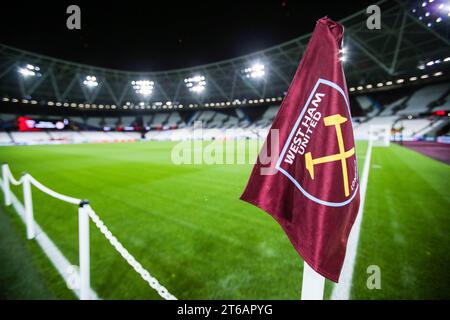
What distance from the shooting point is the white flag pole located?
4.26 ft

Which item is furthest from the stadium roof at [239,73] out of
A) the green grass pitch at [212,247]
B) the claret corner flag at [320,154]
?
the claret corner flag at [320,154]

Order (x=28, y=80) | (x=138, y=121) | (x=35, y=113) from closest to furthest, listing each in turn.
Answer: (x=28, y=80) → (x=35, y=113) → (x=138, y=121)

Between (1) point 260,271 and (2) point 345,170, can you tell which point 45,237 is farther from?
(2) point 345,170

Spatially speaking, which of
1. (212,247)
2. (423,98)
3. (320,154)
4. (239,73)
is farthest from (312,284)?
(239,73)

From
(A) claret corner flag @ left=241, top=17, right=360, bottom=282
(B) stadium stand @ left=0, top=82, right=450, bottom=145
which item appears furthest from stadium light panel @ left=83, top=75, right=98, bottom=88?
(A) claret corner flag @ left=241, top=17, right=360, bottom=282

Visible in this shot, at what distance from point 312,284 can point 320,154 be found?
82 cm

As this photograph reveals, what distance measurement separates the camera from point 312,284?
1.31 meters

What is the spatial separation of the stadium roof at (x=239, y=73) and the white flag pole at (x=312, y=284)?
35.2 m

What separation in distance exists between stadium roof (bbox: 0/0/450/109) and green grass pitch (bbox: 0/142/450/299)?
3177cm

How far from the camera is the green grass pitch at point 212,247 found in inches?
105

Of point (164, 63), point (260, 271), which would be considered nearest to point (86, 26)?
point (164, 63)

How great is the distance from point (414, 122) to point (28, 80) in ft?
259

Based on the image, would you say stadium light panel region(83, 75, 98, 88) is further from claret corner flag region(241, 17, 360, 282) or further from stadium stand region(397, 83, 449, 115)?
stadium stand region(397, 83, 449, 115)
